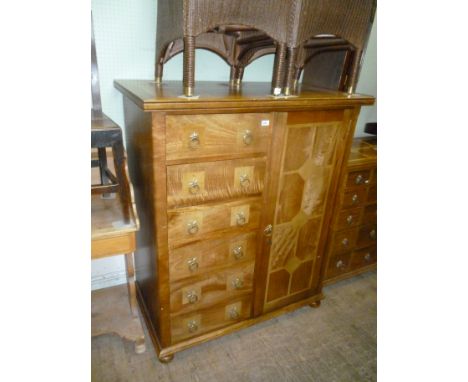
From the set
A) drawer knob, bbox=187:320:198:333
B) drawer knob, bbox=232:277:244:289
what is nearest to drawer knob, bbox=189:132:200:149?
drawer knob, bbox=232:277:244:289

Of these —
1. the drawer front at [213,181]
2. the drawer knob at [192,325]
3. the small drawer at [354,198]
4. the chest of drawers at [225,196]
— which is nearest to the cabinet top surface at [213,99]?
the chest of drawers at [225,196]

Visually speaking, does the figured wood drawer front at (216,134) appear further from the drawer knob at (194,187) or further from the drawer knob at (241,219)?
the drawer knob at (241,219)

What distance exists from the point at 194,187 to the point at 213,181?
0.26ft

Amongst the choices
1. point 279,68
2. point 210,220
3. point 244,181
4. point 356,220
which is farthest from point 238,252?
point 356,220

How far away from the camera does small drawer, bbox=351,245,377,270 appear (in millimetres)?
2137

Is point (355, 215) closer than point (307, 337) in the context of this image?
No

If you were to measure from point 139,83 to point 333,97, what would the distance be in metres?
0.85

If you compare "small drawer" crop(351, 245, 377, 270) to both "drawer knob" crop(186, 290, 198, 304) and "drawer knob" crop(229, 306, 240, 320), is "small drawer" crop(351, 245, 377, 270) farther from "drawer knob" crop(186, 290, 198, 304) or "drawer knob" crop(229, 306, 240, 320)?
"drawer knob" crop(186, 290, 198, 304)

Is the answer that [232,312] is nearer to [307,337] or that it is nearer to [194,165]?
[307,337]

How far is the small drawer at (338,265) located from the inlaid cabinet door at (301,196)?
0.29 meters

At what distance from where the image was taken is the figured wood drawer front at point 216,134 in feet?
3.54

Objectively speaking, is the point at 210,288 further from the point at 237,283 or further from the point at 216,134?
the point at 216,134
